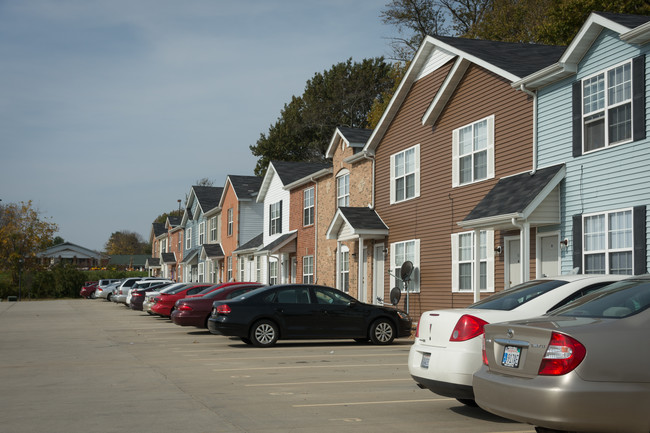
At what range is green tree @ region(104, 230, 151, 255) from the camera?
16188 centimetres

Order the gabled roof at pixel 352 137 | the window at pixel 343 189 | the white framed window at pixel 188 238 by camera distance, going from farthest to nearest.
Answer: the white framed window at pixel 188 238
the window at pixel 343 189
the gabled roof at pixel 352 137

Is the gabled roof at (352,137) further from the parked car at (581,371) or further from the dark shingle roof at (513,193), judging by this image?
the parked car at (581,371)

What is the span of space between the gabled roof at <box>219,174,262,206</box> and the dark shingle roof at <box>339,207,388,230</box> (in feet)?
66.0

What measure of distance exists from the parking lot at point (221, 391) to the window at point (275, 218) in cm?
2223

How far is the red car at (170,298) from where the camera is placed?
27062 millimetres

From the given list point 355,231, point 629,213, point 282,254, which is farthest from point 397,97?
point 282,254

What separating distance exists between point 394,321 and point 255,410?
9467 millimetres

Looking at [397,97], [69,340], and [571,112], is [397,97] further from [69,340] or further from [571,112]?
[69,340]

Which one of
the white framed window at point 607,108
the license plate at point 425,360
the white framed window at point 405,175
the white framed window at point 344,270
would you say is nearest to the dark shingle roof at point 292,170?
the white framed window at point 344,270

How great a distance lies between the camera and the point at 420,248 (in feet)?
78.9

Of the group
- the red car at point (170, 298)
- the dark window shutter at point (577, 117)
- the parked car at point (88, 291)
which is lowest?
the parked car at point (88, 291)

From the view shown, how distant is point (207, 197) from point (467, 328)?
176 ft

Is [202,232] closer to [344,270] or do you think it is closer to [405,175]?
[344,270]

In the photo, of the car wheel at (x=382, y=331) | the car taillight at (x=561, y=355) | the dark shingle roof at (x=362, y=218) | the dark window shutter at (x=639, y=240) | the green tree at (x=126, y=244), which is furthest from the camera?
the green tree at (x=126, y=244)
